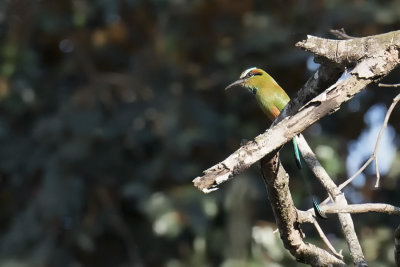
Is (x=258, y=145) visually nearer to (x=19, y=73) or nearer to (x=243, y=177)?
(x=243, y=177)

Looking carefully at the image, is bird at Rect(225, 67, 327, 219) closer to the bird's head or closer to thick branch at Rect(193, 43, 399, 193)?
the bird's head

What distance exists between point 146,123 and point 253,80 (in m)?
3.53

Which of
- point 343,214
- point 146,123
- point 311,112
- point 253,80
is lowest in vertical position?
point 146,123

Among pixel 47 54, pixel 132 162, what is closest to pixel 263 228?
pixel 132 162

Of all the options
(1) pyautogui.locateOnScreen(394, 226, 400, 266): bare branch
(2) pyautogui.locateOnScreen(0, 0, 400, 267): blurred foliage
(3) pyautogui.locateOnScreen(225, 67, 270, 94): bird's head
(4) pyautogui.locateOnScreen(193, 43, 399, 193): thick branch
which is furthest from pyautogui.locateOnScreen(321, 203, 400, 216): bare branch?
(2) pyautogui.locateOnScreen(0, 0, 400, 267): blurred foliage

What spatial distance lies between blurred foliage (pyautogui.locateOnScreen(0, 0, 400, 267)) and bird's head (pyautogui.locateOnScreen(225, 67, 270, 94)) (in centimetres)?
258

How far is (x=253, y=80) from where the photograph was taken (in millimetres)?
4078

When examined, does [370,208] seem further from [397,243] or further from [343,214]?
[343,214]

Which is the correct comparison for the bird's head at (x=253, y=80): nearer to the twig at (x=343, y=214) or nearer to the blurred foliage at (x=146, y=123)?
the twig at (x=343, y=214)

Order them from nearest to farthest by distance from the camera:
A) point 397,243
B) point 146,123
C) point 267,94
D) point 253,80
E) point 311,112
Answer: point 311,112, point 397,243, point 267,94, point 253,80, point 146,123

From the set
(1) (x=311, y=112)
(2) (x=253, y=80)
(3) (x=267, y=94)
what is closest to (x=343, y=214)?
(1) (x=311, y=112)

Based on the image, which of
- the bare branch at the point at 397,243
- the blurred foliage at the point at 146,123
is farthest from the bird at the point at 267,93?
the blurred foliage at the point at 146,123

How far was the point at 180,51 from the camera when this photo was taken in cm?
763

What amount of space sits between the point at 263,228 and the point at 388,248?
35.3 inches
